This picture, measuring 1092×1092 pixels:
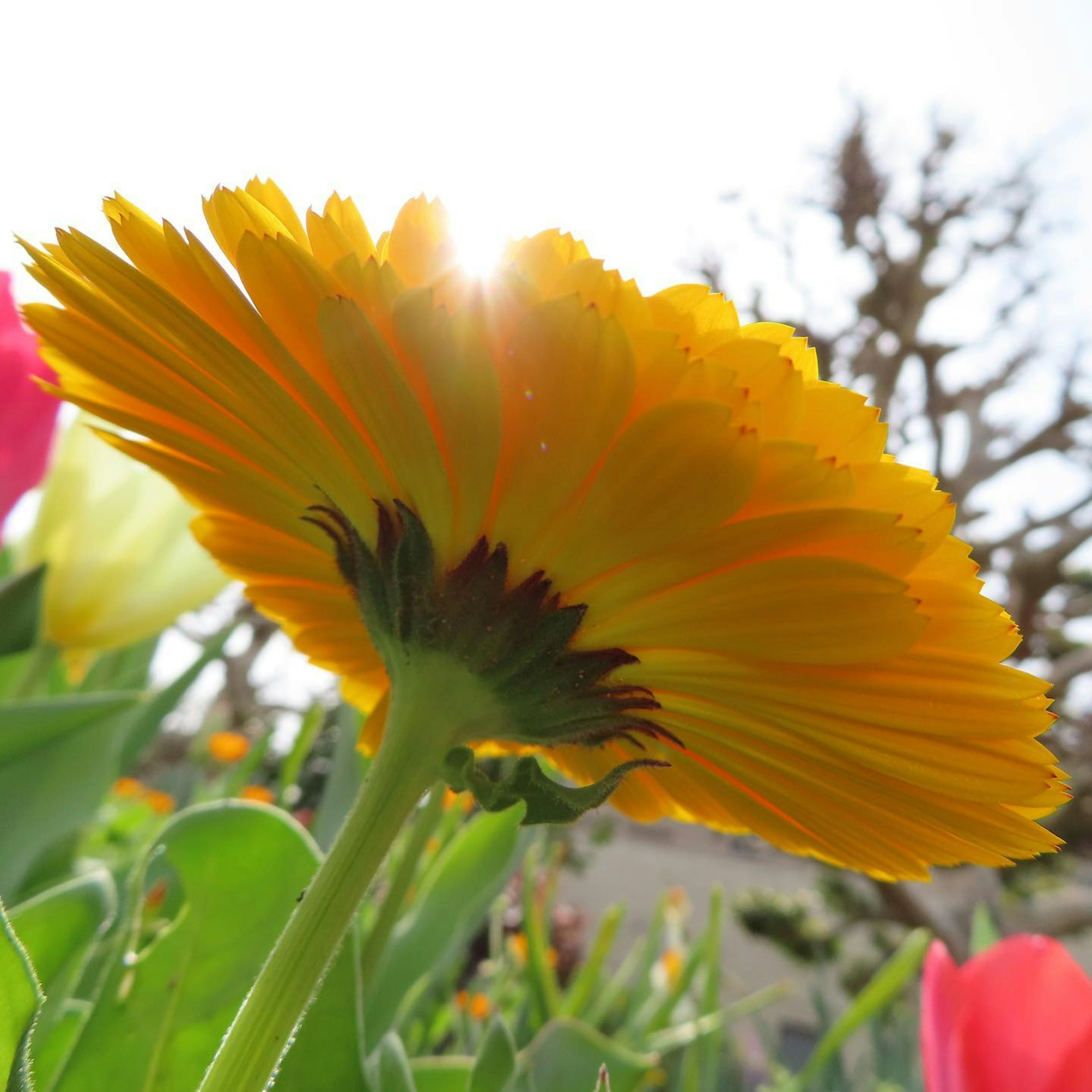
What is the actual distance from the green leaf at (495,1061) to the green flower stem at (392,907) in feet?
0.11

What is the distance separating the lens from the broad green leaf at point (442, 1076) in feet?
0.82

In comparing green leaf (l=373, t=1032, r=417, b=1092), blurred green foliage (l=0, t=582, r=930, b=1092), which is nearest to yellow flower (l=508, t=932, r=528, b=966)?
blurred green foliage (l=0, t=582, r=930, b=1092)

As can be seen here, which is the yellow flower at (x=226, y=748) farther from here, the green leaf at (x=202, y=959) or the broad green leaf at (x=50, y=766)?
the green leaf at (x=202, y=959)

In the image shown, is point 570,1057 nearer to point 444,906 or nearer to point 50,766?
point 444,906

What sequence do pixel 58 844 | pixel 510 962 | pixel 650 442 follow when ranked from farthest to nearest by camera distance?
pixel 510 962, pixel 58 844, pixel 650 442

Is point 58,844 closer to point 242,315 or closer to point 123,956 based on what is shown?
point 123,956

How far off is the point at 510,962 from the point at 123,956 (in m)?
0.77

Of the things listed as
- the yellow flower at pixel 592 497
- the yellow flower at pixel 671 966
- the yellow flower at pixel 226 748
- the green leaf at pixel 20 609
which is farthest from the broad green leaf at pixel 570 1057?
the yellow flower at pixel 226 748

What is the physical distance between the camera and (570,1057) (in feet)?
0.87

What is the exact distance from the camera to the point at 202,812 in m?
0.21

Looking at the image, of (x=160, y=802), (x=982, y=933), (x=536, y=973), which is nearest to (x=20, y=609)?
(x=536, y=973)

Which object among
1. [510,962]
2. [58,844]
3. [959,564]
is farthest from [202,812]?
[510,962]

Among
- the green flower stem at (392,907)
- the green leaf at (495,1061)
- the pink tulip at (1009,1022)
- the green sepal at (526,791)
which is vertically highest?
the pink tulip at (1009,1022)

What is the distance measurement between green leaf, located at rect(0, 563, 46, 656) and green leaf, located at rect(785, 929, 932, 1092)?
1.08 feet
